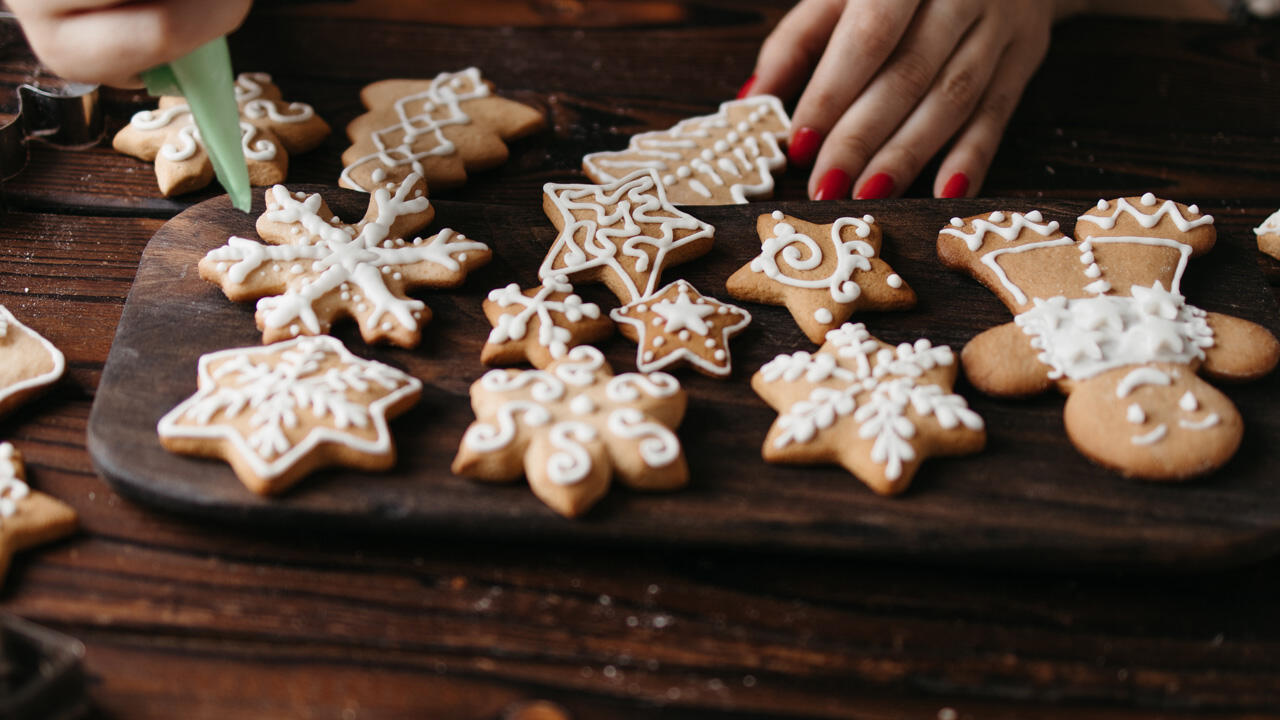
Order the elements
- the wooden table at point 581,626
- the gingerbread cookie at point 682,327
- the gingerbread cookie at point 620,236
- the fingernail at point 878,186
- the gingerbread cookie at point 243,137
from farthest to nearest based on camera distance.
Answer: the fingernail at point 878,186 → the gingerbread cookie at point 243,137 → the gingerbread cookie at point 620,236 → the gingerbread cookie at point 682,327 → the wooden table at point 581,626

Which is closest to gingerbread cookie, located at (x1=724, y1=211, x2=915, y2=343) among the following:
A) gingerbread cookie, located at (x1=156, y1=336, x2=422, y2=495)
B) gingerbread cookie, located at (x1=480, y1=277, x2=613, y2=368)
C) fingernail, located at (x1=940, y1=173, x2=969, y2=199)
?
gingerbread cookie, located at (x1=480, y1=277, x2=613, y2=368)

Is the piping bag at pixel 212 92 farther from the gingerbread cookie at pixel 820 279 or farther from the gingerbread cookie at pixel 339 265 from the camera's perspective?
the gingerbread cookie at pixel 820 279

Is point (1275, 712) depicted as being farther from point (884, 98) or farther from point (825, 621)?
point (884, 98)

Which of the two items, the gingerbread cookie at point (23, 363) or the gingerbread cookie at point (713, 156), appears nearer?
the gingerbread cookie at point (23, 363)

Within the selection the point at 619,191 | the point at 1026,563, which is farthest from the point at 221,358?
the point at 1026,563

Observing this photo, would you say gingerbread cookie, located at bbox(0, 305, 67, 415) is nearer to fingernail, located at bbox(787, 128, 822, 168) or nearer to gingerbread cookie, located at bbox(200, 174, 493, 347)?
gingerbread cookie, located at bbox(200, 174, 493, 347)

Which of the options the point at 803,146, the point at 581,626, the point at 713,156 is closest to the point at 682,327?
the point at 581,626

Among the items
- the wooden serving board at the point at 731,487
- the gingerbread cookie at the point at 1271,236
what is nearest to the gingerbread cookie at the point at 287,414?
the wooden serving board at the point at 731,487
